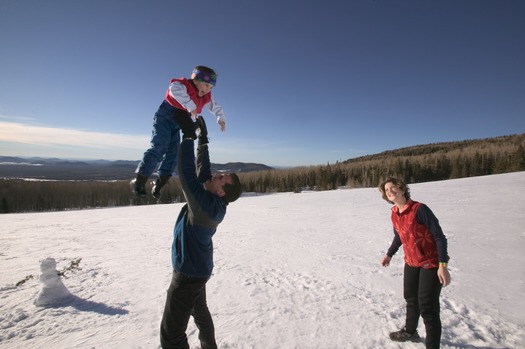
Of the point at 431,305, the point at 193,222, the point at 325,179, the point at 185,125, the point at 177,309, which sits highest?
the point at 325,179

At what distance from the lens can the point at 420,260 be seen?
2.46 m

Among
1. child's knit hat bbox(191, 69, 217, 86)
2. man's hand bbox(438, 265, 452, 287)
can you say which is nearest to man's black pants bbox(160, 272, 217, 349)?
child's knit hat bbox(191, 69, 217, 86)

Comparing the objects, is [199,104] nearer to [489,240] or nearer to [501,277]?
[501,277]

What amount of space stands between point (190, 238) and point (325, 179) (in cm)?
2598

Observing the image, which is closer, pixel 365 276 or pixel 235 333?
pixel 235 333

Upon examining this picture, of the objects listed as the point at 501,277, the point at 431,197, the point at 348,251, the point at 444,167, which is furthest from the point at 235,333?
the point at 444,167

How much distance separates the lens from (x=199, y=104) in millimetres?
2762

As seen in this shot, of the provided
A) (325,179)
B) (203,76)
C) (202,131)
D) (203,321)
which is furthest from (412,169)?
(203,321)

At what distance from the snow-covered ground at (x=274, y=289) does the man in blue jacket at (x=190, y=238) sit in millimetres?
851

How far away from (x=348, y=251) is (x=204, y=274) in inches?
164

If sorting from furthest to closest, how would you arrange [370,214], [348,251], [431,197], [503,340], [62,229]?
[431,197], [370,214], [62,229], [348,251], [503,340]

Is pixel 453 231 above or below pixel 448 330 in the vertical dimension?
above

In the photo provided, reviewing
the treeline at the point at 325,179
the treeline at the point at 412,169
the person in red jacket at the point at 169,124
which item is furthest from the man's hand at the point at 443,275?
the treeline at the point at 325,179

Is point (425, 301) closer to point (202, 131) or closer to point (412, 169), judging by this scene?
point (202, 131)
